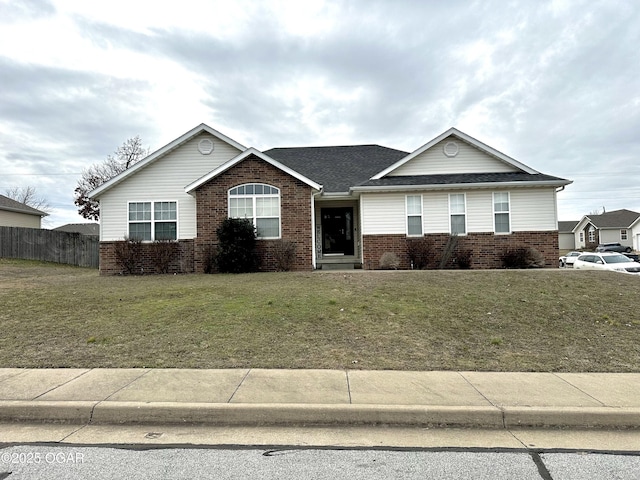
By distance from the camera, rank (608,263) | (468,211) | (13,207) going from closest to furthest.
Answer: (468,211), (608,263), (13,207)

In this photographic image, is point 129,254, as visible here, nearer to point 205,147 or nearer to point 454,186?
point 205,147

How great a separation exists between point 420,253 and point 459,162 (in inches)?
165

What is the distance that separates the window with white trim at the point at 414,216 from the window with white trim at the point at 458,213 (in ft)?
3.89

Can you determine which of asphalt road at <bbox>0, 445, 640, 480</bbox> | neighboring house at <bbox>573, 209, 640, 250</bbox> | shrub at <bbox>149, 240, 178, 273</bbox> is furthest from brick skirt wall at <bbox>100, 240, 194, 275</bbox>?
neighboring house at <bbox>573, 209, 640, 250</bbox>

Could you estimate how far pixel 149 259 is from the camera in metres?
16.0

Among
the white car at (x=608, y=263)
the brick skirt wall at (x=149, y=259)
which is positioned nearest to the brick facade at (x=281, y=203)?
the brick skirt wall at (x=149, y=259)

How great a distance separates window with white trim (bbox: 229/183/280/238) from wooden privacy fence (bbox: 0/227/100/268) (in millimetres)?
14423

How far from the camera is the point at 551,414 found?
4344 millimetres

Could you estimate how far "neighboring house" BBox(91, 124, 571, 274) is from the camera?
15.4 meters

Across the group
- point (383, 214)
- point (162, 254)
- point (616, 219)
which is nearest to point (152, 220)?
point (162, 254)

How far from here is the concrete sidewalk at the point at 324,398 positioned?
4.35 meters

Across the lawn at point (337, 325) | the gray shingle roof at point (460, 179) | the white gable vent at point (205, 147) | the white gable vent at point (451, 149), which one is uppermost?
the white gable vent at point (205, 147)

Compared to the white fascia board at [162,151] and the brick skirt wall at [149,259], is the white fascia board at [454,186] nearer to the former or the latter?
the white fascia board at [162,151]

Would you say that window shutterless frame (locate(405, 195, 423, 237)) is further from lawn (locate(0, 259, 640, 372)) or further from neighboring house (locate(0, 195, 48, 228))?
neighboring house (locate(0, 195, 48, 228))
